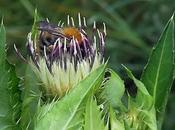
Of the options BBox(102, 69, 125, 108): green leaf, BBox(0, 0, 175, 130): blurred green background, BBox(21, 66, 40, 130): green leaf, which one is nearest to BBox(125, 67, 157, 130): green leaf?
BBox(102, 69, 125, 108): green leaf

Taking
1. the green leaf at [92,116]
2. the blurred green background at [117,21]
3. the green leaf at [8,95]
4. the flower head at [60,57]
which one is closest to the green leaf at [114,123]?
the green leaf at [92,116]

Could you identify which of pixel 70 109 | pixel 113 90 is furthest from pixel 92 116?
pixel 113 90

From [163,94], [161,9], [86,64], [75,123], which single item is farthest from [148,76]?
[161,9]

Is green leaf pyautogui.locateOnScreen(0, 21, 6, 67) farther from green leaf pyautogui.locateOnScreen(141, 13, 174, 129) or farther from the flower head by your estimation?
green leaf pyautogui.locateOnScreen(141, 13, 174, 129)

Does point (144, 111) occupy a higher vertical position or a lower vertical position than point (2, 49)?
lower

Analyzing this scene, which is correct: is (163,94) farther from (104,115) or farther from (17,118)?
(17,118)

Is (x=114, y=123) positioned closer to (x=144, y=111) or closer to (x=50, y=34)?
(x=144, y=111)

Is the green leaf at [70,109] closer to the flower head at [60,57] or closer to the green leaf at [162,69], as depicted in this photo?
the flower head at [60,57]
